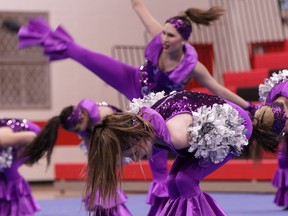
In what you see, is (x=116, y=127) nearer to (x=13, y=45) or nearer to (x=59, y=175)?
(x=59, y=175)

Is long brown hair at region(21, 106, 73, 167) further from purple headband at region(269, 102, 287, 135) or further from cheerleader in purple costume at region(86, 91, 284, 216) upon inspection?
purple headband at region(269, 102, 287, 135)

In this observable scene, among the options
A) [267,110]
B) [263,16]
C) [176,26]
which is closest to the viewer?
[267,110]

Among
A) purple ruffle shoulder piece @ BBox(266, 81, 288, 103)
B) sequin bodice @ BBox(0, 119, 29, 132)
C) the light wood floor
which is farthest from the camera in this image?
the light wood floor

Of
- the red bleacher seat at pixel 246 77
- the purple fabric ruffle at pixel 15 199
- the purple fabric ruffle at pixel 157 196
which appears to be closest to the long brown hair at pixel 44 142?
the purple fabric ruffle at pixel 15 199

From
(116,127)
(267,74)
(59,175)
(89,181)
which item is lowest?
(59,175)

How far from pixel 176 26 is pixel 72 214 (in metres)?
2.04

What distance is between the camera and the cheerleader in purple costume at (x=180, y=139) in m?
2.60

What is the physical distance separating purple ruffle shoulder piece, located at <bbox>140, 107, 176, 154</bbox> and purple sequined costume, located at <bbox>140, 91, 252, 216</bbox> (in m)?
0.04

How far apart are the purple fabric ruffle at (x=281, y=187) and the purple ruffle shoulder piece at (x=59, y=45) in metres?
1.89

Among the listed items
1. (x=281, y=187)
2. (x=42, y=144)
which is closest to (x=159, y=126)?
(x=42, y=144)

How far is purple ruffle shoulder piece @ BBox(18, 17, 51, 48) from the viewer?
4415mm

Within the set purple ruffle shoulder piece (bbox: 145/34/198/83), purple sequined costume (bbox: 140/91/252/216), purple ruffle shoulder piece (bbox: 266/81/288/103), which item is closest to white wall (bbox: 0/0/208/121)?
purple ruffle shoulder piece (bbox: 145/34/198/83)

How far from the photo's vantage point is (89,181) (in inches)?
103

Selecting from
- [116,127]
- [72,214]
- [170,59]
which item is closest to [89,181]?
[116,127]
